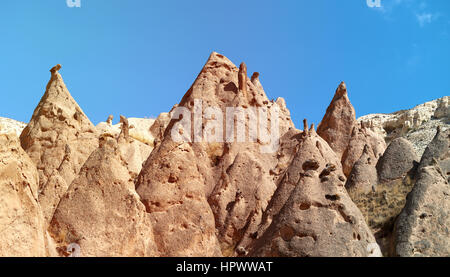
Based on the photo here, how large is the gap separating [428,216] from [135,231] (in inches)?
235

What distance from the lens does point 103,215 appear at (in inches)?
431

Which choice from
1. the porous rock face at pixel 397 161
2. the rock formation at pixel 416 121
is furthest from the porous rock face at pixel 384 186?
the rock formation at pixel 416 121

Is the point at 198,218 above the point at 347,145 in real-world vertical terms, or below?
below

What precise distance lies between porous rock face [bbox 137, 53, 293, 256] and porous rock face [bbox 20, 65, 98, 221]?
3592 millimetres

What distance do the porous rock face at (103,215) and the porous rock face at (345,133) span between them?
526 inches

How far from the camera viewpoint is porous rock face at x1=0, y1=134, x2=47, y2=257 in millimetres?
8914

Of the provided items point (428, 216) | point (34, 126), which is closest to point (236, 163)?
point (428, 216)

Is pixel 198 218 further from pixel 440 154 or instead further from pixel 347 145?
pixel 347 145

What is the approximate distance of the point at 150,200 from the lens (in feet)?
42.1

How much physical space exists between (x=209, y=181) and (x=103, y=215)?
6.90 m

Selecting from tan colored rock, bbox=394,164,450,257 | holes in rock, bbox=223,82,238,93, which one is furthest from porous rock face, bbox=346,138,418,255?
holes in rock, bbox=223,82,238,93

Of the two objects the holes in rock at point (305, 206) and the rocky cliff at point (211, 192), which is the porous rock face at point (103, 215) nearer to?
the rocky cliff at point (211, 192)

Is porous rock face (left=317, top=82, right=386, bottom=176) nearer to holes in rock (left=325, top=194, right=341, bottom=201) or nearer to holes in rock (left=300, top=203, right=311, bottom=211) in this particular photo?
holes in rock (left=325, top=194, right=341, bottom=201)

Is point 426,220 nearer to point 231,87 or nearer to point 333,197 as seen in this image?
point 333,197
